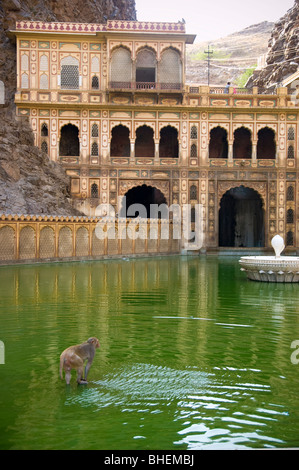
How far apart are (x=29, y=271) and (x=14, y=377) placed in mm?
10774

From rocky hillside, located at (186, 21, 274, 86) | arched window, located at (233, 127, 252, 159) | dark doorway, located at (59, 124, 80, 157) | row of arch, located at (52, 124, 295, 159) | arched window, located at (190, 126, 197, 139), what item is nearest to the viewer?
arched window, located at (190, 126, 197, 139)

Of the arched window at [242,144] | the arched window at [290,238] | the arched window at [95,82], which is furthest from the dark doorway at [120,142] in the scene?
the arched window at [290,238]

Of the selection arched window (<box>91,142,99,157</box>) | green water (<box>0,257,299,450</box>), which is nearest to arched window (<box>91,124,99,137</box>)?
arched window (<box>91,142,99,157</box>)

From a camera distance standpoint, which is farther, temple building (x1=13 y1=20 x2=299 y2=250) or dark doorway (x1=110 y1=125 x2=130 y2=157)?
dark doorway (x1=110 y1=125 x2=130 y2=157)

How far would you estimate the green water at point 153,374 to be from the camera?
3203 millimetres

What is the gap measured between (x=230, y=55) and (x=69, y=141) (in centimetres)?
5254

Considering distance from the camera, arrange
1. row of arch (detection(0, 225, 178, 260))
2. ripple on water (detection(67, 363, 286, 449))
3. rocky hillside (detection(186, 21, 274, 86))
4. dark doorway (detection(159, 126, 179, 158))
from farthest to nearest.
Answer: rocky hillside (detection(186, 21, 274, 86)), dark doorway (detection(159, 126, 179, 158)), row of arch (detection(0, 225, 178, 260)), ripple on water (detection(67, 363, 286, 449))

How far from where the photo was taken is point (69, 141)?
28.6 m

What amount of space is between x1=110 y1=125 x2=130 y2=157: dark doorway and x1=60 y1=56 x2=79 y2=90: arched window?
13.1 feet

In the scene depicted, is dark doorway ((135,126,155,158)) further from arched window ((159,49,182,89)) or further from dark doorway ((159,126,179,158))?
arched window ((159,49,182,89))

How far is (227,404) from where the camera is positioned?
3768 mm

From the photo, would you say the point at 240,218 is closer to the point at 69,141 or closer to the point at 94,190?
the point at 94,190

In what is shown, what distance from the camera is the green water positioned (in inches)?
126

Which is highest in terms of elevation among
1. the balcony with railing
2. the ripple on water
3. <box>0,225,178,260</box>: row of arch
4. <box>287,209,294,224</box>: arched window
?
the balcony with railing
